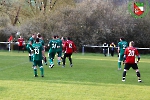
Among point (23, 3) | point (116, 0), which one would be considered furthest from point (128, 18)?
point (23, 3)

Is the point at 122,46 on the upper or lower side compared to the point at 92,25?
lower

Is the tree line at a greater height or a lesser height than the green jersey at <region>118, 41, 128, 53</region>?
greater

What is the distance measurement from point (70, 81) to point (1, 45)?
33.4 m

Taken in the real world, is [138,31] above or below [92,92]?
above

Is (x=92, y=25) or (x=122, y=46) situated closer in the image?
(x=122, y=46)

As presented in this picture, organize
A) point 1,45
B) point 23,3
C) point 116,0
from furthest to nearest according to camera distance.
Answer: point 116,0 → point 23,3 → point 1,45

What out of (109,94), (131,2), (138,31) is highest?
(131,2)

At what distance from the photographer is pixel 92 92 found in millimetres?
12234

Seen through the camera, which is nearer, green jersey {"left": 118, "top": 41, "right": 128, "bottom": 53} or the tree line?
green jersey {"left": 118, "top": 41, "right": 128, "bottom": 53}

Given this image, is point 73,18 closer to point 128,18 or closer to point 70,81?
point 128,18

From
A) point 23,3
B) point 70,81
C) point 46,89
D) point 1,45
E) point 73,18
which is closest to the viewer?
point 46,89

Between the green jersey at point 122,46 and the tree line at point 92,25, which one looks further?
the tree line at point 92,25

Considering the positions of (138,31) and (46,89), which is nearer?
(46,89)

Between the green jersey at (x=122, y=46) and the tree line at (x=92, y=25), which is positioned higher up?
the tree line at (x=92, y=25)
